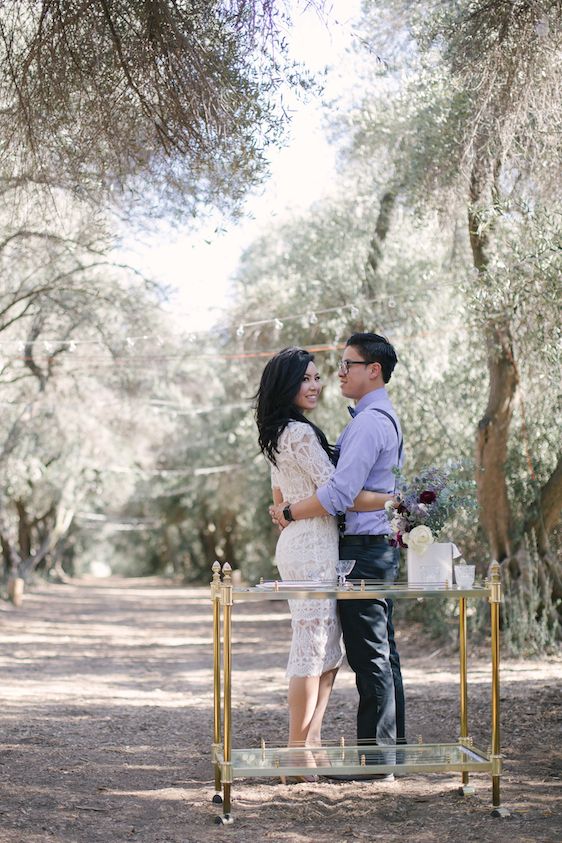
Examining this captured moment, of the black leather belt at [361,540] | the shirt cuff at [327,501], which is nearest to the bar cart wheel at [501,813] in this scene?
the black leather belt at [361,540]

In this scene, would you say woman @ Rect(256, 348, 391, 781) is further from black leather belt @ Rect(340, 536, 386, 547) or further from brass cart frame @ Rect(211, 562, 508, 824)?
brass cart frame @ Rect(211, 562, 508, 824)

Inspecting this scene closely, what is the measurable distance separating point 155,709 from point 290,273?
8234mm

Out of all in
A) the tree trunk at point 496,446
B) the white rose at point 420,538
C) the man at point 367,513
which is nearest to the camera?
the white rose at point 420,538

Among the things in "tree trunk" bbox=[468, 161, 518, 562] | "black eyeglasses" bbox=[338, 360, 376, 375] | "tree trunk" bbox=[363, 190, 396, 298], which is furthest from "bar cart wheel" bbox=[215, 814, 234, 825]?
"tree trunk" bbox=[363, 190, 396, 298]

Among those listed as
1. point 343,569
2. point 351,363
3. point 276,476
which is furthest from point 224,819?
point 351,363

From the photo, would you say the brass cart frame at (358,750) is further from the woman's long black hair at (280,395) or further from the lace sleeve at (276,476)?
the woman's long black hair at (280,395)

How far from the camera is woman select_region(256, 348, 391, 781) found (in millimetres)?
4855

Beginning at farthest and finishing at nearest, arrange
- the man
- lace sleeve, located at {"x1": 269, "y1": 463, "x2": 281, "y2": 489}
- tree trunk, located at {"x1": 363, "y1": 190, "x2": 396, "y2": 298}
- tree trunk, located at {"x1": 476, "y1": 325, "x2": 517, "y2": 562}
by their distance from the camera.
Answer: tree trunk, located at {"x1": 363, "y1": 190, "x2": 396, "y2": 298} < tree trunk, located at {"x1": 476, "y1": 325, "x2": 517, "y2": 562} < lace sleeve, located at {"x1": 269, "y1": 463, "x2": 281, "y2": 489} < the man

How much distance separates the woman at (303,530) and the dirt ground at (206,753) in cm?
47

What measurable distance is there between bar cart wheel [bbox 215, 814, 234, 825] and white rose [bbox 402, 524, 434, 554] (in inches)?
54.8

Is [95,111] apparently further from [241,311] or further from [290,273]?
[241,311]

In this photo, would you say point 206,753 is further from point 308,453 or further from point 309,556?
point 308,453

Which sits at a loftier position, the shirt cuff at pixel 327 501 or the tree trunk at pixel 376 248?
the tree trunk at pixel 376 248

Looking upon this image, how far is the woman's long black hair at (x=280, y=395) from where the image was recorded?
491 cm
